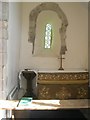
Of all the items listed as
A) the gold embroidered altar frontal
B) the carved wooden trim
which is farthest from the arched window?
the gold embroidered altar frontal

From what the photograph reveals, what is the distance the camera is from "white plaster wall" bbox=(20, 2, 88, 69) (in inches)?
204

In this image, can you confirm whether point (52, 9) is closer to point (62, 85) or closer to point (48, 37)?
point (48, 37)

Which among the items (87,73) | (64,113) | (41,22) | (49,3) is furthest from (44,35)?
(64,113)

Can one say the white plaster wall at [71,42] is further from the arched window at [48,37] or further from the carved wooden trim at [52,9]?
the arched window at [48,37]

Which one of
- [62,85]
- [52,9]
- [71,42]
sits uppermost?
[52,9]

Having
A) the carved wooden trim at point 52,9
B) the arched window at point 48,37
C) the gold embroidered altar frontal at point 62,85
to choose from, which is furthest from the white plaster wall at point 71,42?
the gold embroidered altar frontal at point 62,85

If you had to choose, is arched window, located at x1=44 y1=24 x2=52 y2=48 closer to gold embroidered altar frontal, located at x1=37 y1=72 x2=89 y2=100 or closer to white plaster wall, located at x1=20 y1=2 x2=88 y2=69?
white plaster wall, located at x1=20 y1=2 x2=88 y2=69

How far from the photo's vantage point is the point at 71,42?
208 inches

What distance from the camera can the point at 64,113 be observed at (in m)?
3.60

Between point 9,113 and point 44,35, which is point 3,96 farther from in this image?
point 44,35

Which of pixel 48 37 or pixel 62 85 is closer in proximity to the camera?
pixel 62 85

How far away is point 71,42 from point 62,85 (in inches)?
43.0

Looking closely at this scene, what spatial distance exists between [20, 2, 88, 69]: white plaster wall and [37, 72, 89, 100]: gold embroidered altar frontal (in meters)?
0.55

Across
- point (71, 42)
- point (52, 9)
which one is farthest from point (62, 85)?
point (52, 9)
